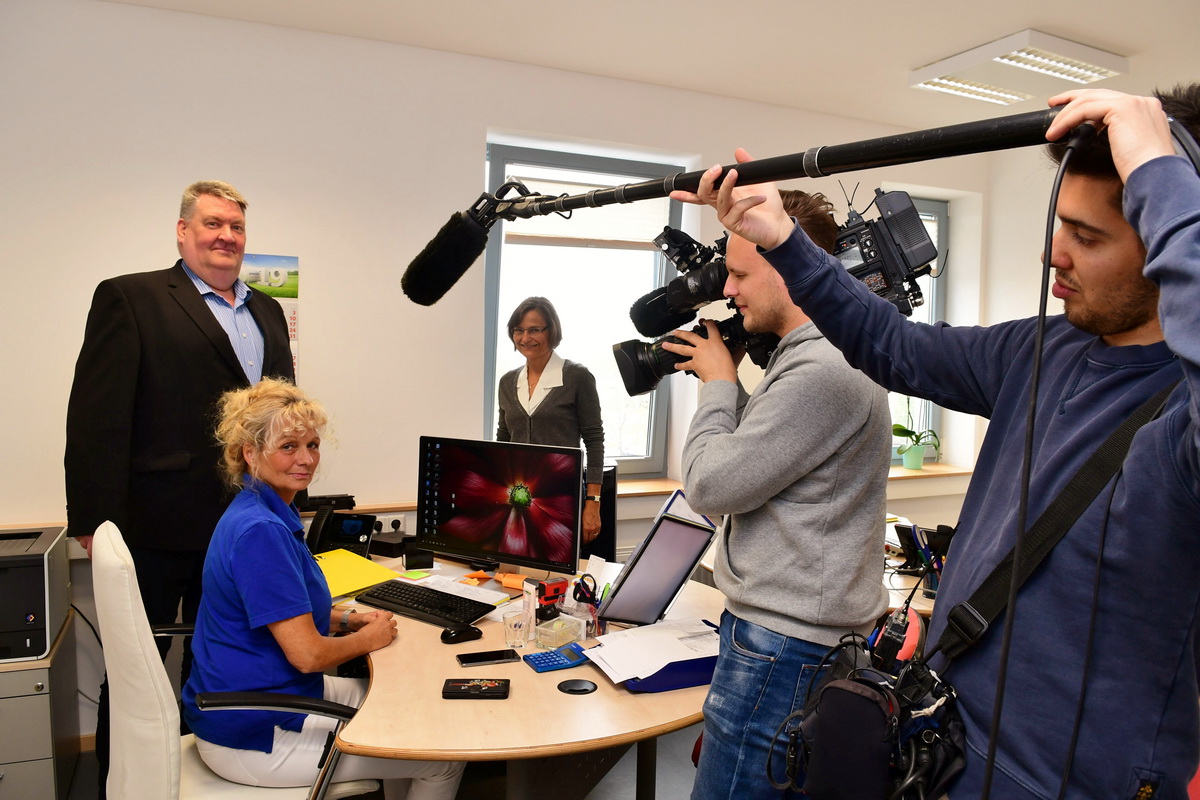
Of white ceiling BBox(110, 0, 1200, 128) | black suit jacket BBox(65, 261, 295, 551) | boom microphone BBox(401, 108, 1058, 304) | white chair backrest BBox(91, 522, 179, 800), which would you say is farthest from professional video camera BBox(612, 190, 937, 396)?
white ceiling BBox(110, 0, 1200, 128)

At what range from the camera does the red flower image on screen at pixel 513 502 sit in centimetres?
218

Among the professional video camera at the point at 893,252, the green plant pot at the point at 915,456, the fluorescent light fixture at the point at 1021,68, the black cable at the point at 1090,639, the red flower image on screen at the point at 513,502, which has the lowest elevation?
the green plant pot at the point at 915,456

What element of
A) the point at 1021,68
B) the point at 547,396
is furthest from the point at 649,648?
the point at 1021,68

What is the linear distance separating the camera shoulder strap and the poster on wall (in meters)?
2.87

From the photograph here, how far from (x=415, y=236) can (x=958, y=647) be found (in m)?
3.01

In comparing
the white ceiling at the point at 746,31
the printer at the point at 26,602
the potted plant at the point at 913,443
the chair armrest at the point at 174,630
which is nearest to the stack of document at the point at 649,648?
the chair armrest at the point at 174,630

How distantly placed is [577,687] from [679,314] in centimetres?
82

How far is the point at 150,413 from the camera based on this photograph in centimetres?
232

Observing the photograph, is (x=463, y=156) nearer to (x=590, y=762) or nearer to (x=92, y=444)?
(x=92, y=444)

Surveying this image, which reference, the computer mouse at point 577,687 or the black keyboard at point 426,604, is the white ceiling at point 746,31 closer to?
the black keyboard at point 426,604

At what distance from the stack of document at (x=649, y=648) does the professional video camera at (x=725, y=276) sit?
0.60m

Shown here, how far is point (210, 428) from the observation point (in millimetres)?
2363

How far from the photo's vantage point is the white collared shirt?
10.7 ft

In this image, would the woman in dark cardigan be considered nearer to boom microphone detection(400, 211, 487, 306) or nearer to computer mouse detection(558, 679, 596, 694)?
computer mouse detection(558, 679, 596, 694)
